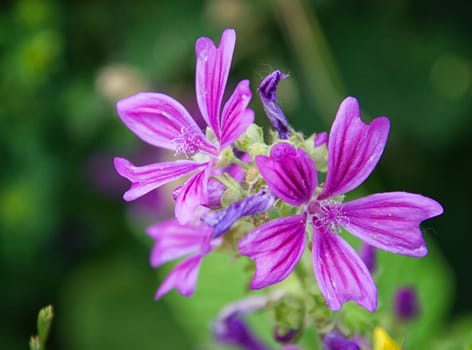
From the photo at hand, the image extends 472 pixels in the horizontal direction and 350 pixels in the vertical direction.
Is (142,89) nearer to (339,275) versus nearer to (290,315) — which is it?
(290,315)

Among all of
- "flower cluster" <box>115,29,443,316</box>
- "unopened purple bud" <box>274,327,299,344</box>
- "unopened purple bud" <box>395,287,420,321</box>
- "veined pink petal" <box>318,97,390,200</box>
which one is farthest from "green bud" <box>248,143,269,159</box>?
"unopened purple bud" <box>395,287,420,321</box>

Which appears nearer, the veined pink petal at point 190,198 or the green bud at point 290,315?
the veined pink petal at point 190,198

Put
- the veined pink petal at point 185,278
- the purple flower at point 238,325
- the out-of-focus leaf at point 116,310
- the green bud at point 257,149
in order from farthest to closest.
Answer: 1. the out-of-focus leaf at point 116,310
2. the purple flower at point 238,325
3. the veined pink petal at point 185,278
4. the green bud at point 257,149

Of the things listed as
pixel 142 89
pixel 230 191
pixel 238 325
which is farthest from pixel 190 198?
pixel 142 89

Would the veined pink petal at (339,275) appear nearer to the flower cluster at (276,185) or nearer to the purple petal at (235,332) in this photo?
the flower cluster at (276,185)

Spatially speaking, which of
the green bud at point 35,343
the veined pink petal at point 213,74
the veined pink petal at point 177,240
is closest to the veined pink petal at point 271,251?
the veined pink petal at point 213,74

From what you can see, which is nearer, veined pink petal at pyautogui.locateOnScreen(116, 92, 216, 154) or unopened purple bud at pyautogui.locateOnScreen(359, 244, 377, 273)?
veined pink petal at pyautogui.locateOnScreen(116, 92, 216, 154)

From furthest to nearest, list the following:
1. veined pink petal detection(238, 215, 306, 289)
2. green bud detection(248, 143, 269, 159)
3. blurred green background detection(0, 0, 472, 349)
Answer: blurred green background detection(0, 0, 472, 349), green bud detection(248, 143, 269, 159), veined pink petal detection(238, 215, 306, 289)

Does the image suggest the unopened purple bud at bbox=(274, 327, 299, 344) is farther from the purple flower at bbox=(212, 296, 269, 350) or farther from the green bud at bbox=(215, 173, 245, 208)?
the green bud at bbox=(215, 173, 245, 208)
